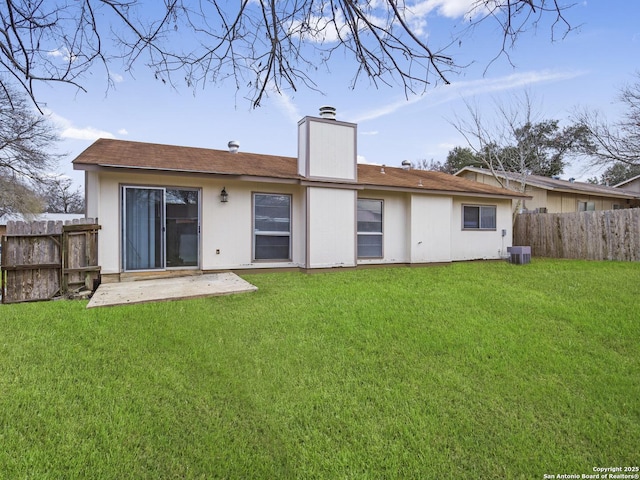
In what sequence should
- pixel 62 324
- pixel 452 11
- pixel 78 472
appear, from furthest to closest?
→ pixel 62 324 → pixel 452 11 → pixel 78 472

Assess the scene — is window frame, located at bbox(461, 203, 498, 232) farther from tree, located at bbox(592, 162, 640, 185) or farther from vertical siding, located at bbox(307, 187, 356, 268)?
tree, located at bbox(592, 162, 640, 185)

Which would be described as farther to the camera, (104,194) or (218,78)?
(104,194)

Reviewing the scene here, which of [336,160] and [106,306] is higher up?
[336,160]

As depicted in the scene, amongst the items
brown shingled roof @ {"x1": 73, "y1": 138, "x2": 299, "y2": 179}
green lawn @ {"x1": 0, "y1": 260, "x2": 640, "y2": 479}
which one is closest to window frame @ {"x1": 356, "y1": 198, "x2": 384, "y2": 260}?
brown shingled roof @ {"x1": 73, "y1": 138, "x2": 299, "y2": 179}

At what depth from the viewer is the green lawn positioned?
8.34ft

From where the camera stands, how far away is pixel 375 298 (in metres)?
6.31

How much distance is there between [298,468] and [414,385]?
144 centimetres

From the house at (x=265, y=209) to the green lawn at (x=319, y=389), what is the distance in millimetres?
2505

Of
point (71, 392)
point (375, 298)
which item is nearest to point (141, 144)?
point (375, 298)

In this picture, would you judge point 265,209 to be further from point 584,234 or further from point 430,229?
point 584,234

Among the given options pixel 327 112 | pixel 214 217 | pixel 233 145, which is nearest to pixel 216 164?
pixel 214 217

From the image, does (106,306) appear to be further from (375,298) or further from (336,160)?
(336,160)

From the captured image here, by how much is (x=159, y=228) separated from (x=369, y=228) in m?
5.26

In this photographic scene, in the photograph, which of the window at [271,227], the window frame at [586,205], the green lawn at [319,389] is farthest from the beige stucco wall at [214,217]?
the window frame at [586,205]
